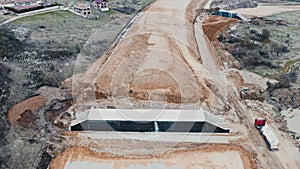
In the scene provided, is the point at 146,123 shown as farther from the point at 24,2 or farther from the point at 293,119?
the point at 24,2

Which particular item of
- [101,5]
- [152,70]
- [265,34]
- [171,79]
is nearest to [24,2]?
[101,5]

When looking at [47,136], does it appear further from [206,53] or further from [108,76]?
[206,53]

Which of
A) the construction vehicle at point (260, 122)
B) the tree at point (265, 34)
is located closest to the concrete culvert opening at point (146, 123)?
the construction vehicle at point (260, 122)

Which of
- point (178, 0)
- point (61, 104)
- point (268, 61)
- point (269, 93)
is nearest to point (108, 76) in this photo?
point (61, 104)

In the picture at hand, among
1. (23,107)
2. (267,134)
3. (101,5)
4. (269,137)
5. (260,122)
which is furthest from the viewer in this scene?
(101,5)

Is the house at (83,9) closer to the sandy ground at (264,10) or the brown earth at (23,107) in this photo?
the sandy ground at (264,10)
